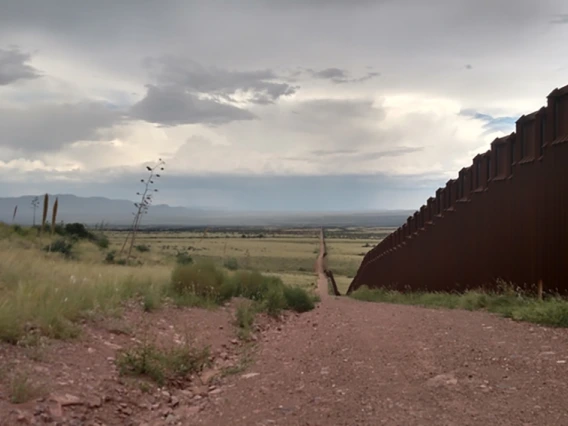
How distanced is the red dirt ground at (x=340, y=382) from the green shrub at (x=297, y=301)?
18.1ft

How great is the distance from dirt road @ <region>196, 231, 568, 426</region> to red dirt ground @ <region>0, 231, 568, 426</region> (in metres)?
0.01

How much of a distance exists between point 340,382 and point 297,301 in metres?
9.10

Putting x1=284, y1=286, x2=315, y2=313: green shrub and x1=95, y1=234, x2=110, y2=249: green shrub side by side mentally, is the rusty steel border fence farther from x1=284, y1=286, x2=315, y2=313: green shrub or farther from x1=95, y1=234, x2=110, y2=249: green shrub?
x1=95, y1=234, x2=110, y2=249: green shrub

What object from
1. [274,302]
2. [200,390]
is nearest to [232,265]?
[274,302]

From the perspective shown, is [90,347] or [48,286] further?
[48,286]

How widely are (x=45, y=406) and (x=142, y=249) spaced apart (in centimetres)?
3291

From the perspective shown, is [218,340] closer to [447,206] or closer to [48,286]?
[48,286]

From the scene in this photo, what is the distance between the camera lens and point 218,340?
10.4 m

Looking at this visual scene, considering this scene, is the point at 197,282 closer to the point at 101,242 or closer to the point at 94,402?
the point at 94,402

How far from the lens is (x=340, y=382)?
6.75 metres

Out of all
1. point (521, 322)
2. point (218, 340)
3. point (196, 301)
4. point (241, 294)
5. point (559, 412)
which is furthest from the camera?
point (241, 294)

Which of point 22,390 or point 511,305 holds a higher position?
point 511,305

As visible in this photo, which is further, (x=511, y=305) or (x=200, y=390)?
(x=511, y=305)

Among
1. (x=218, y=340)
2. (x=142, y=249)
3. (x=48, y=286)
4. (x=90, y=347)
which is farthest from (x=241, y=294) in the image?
(x=142, y=249)
